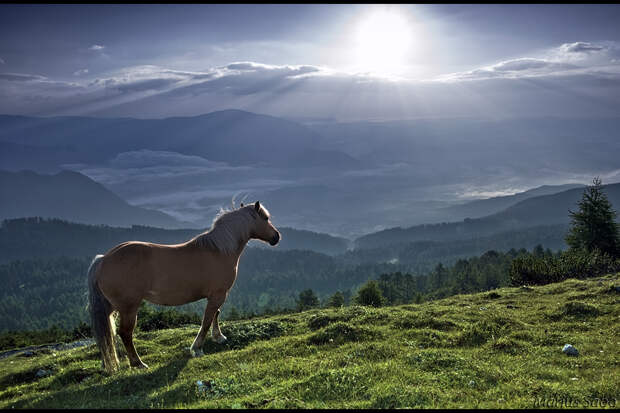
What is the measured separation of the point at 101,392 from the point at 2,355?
12652 millimetres

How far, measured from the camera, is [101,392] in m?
8.00

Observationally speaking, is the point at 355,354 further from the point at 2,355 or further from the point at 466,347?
the point at 2,355

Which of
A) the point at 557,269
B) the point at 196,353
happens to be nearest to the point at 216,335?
the point at 196,353

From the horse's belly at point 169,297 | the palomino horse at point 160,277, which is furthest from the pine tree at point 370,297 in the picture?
the horse's belly at point 169,297

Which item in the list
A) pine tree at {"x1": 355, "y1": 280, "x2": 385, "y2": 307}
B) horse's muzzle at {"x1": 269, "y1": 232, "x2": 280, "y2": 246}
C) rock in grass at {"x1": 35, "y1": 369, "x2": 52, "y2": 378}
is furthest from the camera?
pine tree at {"x1": 355, "y1": 280, "x2": 385, "y2": 307}

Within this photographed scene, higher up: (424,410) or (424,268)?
(424,410)

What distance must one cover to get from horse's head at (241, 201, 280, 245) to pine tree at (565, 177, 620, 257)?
2828cm

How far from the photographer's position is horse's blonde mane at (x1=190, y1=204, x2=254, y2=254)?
10539 millimetres

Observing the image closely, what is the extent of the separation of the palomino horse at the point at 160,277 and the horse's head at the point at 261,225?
0.22 m

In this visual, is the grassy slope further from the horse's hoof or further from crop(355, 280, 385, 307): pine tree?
crop(355, 280, 385, 307): pine tree

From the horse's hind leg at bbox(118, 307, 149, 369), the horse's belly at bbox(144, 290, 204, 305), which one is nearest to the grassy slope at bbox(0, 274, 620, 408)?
the horse's hind leg at bbox(118, 307, 149, 369)

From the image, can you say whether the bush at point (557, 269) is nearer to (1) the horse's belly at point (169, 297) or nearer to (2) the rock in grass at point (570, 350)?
(2) the rock in grass at point (570, 350)

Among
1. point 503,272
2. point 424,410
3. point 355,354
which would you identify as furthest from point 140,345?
point 503,272

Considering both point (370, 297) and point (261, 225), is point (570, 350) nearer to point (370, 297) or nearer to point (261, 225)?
point (261, 225)
